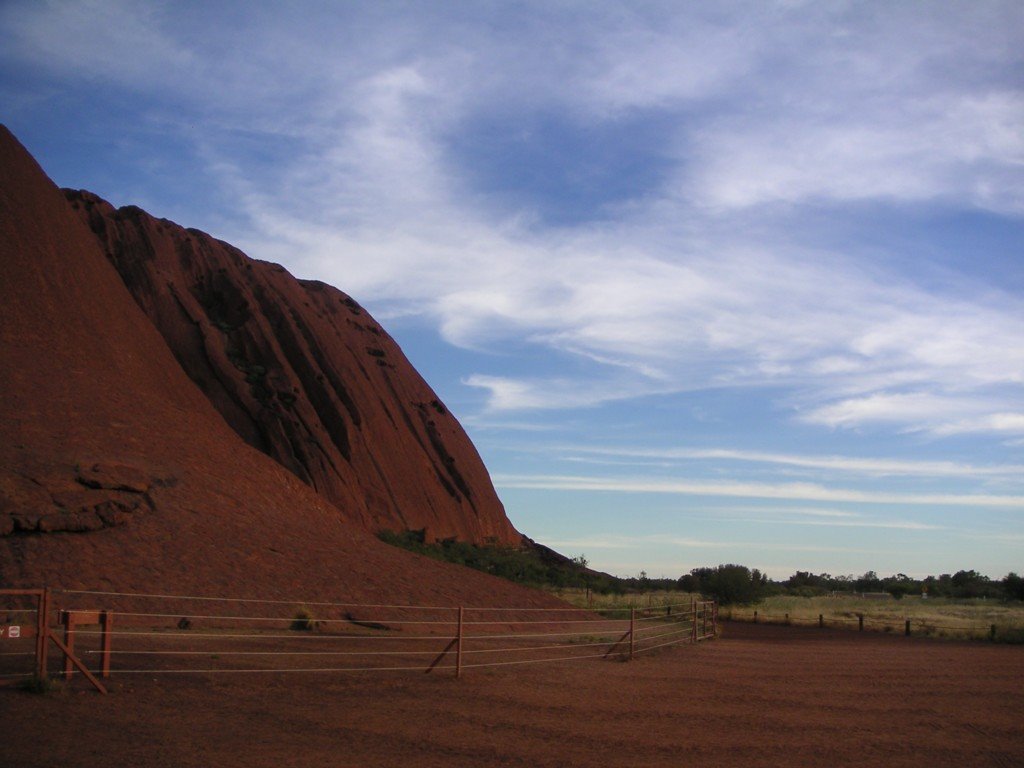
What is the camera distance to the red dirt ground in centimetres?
1068

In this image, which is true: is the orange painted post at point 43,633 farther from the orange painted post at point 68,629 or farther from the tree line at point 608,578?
the tree line at point 608,578

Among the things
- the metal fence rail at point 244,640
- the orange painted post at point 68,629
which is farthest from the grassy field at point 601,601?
the orange painted post at point 68,629

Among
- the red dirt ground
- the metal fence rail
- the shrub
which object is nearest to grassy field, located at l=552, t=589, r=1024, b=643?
the metal fence rail

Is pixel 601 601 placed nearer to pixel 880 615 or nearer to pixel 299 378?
pixel 880 615

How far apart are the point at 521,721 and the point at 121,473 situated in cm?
1582

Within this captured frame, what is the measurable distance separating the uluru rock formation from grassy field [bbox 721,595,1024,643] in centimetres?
1853

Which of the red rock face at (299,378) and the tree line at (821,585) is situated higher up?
the red rock face at (299,378)

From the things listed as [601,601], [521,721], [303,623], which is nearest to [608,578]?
[601,601]

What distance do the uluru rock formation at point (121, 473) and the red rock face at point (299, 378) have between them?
471 cm

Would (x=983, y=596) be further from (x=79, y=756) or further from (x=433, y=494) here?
(x=79, y=756)

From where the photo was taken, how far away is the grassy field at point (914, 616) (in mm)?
41469

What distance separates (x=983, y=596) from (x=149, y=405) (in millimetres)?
77906

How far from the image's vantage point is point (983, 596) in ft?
281

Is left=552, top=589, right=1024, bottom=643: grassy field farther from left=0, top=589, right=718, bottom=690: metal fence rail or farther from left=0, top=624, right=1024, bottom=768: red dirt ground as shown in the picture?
left=0, top=624, right=1024, bottom=768: red dirt ground
